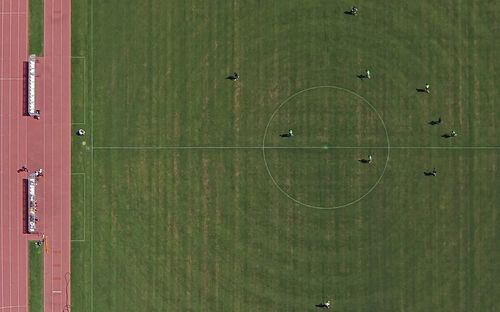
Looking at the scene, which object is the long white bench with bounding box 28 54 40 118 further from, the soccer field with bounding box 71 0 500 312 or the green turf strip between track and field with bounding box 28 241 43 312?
the green turf strip between track and field with bounding box 28 241 43 312

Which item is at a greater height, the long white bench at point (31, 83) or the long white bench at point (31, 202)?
the long white bench at point (31, 83)

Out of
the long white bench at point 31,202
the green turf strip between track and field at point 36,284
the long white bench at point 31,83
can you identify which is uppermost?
the long white bench at point 31,83

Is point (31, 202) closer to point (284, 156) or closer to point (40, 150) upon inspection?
point (40, 150)

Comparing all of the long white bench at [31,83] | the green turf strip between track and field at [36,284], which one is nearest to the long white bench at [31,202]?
the green turf strip between track and field at [36,284]

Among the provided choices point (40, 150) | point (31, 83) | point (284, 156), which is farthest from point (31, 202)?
point (284, 156)

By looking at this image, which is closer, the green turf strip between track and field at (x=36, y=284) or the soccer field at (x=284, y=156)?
the soccer field at (x=284, y=156)

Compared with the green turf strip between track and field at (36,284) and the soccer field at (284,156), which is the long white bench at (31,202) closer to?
the green turf strip between track and field at (36,284)

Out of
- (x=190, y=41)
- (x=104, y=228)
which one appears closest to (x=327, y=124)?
(x=190, y=41)
